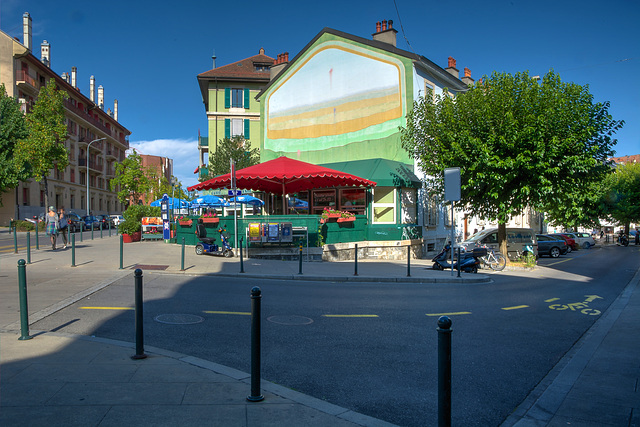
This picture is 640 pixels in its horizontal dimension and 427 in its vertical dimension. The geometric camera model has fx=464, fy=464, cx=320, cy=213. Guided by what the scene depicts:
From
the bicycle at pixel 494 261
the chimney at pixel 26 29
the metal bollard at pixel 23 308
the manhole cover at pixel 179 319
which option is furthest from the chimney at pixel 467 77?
the chimney at pixel 26 29

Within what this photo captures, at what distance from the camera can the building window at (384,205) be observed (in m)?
23.4

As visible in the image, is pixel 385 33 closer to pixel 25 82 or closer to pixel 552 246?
pixel 552 246

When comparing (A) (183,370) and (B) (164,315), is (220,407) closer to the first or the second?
(A) (183,370)

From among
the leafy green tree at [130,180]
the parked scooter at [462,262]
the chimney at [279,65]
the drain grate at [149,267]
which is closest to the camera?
the drain grate at [149,267]

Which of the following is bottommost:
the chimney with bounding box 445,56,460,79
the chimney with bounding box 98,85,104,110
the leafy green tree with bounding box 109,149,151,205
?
the leafy green tree with bounding box 109,149,151,205

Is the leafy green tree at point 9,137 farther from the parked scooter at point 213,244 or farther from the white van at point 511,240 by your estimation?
the white van at point 511,240

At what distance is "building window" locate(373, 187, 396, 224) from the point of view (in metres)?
23.4

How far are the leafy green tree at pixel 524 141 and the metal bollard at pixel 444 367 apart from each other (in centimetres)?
1512

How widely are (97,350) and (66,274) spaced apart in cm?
828

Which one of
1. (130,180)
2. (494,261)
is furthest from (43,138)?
(494,261)

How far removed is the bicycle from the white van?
3.92 m

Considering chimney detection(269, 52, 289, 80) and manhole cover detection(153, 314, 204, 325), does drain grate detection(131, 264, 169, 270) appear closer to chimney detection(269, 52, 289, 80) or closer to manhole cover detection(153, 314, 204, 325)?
manhole cover detection(153, 314, 204, 325)

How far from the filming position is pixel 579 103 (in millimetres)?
17656

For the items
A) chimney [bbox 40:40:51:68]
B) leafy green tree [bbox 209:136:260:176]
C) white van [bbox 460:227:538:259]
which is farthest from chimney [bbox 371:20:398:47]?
chimney [bbox 40:40:51:68]
